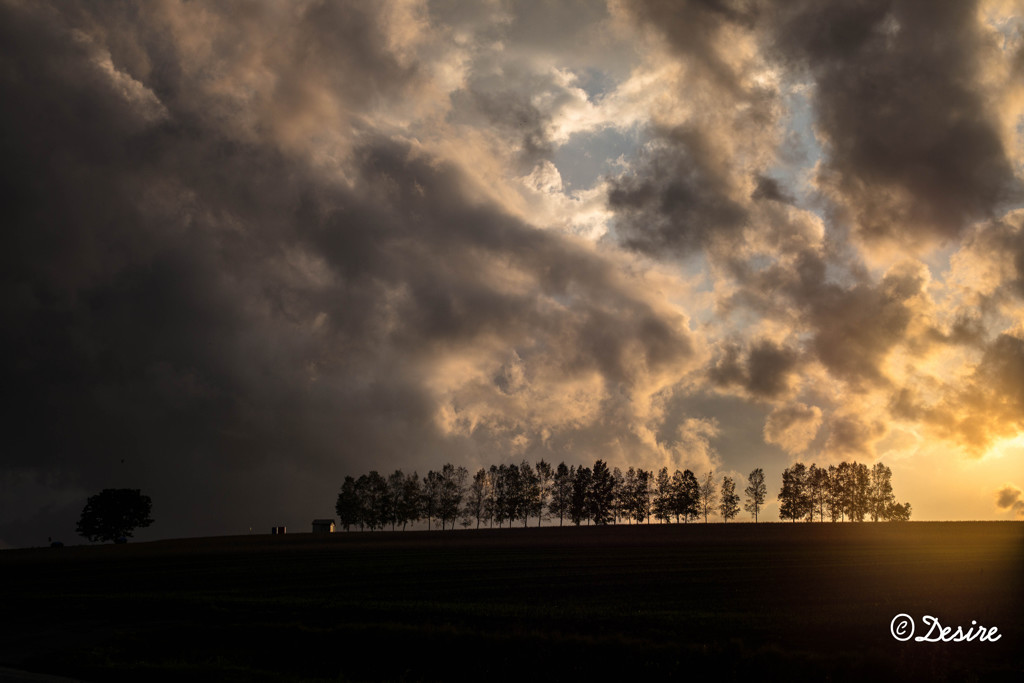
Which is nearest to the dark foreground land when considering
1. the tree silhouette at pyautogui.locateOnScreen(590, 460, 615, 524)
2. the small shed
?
the small shed

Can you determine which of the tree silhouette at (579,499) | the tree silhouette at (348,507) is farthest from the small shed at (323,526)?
the tree silhouette at (579,499)

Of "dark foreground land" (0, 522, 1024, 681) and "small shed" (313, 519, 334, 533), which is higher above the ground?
"small shed" (313, 519, 334, 533)

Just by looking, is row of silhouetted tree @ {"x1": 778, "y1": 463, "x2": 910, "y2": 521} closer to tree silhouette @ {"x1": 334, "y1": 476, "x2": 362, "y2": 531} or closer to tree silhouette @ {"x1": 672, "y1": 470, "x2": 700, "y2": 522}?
tree silhouette @ {"x1": 672, "y1": 470, "x2": 700, "y2": 522}

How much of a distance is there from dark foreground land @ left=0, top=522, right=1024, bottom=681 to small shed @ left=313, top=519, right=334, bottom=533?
320 feet

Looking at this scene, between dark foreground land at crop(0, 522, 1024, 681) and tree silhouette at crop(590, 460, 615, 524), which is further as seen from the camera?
tree silhouette at crop(590, 460, 615, 524)

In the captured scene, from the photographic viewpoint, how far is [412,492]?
576ft

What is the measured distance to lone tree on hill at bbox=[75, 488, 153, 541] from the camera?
518 ft

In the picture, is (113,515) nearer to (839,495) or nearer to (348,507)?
(348,507)

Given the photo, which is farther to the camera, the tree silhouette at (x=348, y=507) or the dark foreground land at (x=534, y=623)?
the tree silhouette at (x=348, y=507)

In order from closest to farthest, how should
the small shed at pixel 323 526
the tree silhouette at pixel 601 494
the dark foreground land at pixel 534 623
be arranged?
the dark foreground land at pixel 534 623
the small shed at pixel 323 526
the tree silhouette at pixel 601 494

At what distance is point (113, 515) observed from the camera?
159250 millimetres

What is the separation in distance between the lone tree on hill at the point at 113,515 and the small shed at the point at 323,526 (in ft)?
145

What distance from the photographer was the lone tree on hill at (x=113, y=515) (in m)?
158

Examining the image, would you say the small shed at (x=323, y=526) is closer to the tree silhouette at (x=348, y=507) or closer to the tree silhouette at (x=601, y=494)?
the tree silhouette at (x=348, y=507)
